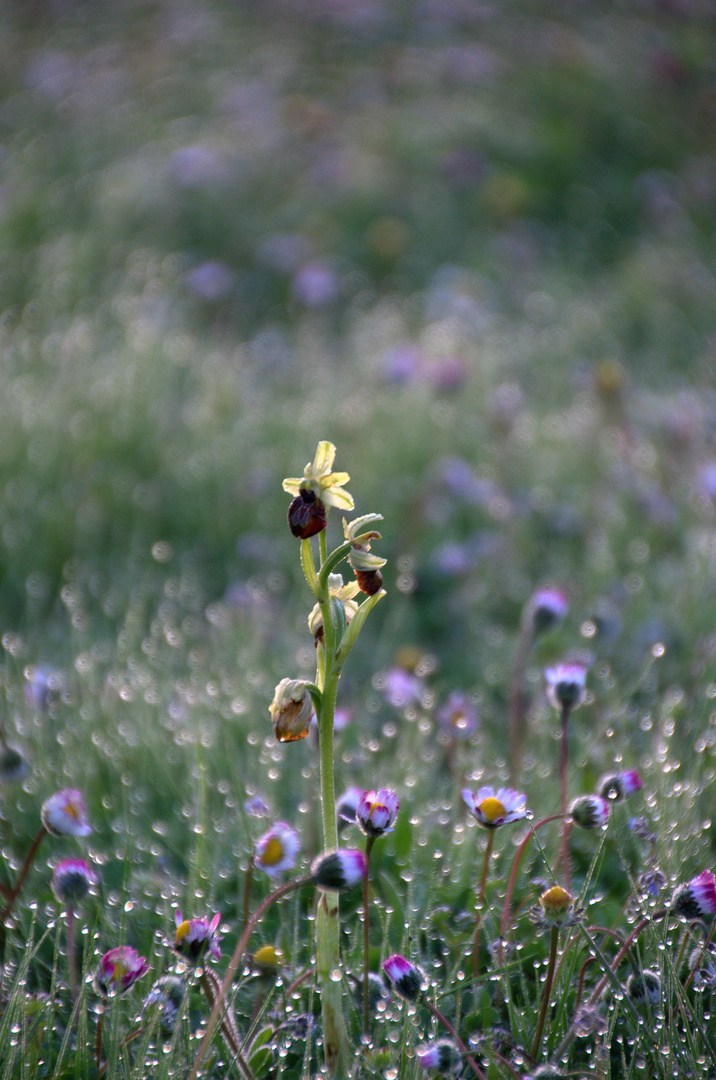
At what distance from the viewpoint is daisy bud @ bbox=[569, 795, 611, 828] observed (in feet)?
3.33

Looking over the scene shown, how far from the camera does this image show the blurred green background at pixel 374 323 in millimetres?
2268

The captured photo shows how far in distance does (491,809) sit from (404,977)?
216mm

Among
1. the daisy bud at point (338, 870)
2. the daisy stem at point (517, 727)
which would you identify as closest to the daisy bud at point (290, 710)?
the daisy bud at point (338, 870)

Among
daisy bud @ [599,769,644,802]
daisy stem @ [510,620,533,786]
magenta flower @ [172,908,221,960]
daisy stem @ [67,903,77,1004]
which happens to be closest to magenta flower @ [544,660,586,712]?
daisy bud @ [599,769,644,802]

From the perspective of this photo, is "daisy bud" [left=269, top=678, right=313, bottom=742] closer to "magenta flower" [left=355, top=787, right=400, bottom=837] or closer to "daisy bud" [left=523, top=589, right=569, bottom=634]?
"magenta flower" [left=355, top=787, right=400, bottom=837]

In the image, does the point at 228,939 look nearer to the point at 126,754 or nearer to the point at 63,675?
the point at 126,754

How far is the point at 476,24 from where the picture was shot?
26.3ft

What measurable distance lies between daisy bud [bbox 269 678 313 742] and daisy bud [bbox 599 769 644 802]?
1.66 ft

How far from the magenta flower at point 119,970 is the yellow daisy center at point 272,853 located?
19cm

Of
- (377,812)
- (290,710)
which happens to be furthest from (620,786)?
(290,710)

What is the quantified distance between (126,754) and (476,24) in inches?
343

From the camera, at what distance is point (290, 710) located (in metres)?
0.84

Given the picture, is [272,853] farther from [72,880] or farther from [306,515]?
[306,515]

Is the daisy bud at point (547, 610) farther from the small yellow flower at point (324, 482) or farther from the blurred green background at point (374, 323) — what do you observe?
the small yellow flower at point (324, 482)
